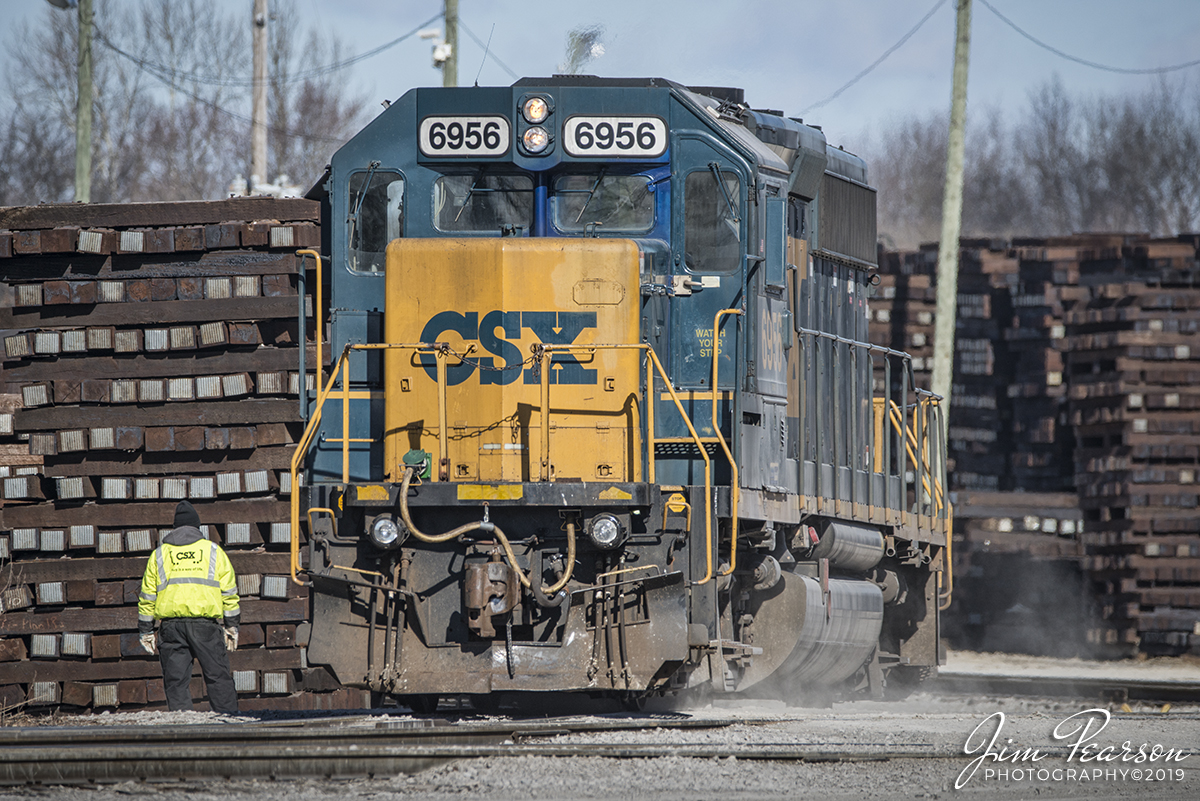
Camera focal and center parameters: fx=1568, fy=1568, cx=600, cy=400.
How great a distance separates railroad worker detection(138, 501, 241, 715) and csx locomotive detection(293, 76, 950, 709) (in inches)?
33.3

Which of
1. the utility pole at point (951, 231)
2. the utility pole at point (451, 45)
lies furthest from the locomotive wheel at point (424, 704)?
the utility pole at point (451, 45)

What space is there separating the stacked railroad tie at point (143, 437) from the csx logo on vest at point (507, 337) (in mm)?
3568

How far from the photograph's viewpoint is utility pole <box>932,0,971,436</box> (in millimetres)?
18578

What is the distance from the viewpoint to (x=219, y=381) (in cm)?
1235

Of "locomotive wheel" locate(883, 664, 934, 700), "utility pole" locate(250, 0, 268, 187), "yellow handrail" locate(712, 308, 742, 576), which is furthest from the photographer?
"utility pole" locate(250, 0, 268, 187)

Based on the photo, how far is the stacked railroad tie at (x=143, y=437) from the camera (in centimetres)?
1225

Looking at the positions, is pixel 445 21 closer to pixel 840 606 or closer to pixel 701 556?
pixel 840 606

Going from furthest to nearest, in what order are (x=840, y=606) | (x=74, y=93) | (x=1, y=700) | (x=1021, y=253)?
(x=74, y=93) < (x=1021, y=253) < (x=1, y=700) < (x=840, y=606)

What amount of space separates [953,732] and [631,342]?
2840 millimetres

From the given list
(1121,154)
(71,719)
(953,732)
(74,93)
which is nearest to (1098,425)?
(953,732)

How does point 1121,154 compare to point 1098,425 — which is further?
point 1121,154


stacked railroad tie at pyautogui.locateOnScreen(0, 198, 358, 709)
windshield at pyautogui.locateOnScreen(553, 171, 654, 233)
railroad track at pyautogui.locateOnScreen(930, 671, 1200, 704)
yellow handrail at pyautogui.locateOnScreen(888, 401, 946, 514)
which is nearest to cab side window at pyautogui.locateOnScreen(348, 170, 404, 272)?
windshield at pyautogui.locateOnScreen(553, 171, 654, 233)

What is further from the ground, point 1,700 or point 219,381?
point 219,381

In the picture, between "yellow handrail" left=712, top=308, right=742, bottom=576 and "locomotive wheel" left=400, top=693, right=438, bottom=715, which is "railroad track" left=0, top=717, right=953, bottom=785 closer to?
"yellow handrail" left=712, top=308, right=742, bottom=576
